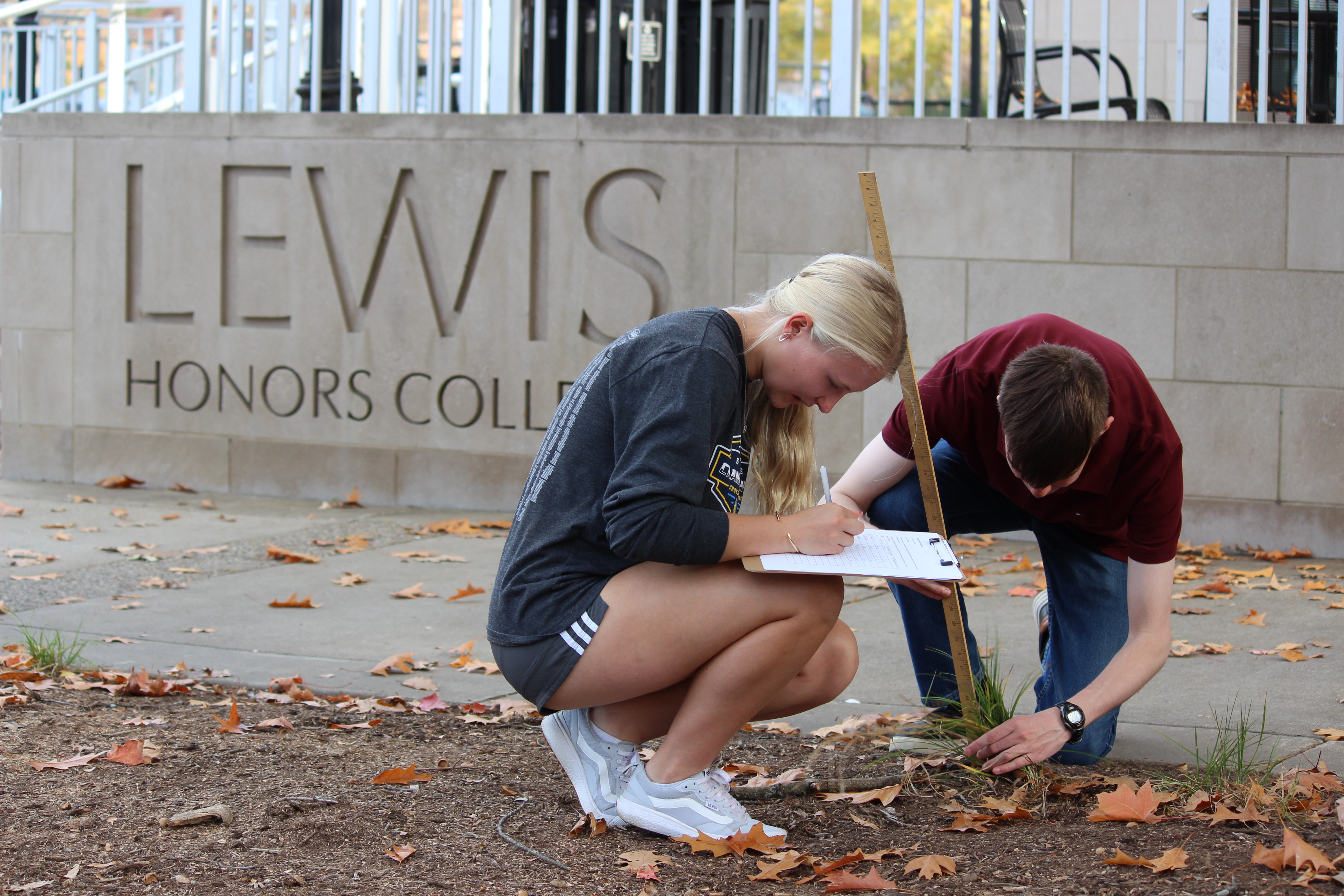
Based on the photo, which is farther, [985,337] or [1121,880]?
[985,337]

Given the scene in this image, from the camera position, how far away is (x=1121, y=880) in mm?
2408

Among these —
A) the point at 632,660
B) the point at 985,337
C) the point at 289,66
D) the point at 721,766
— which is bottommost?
the point at 721,766

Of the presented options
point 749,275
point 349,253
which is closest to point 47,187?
point 349,253

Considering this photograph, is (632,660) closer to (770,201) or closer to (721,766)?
(721,766)

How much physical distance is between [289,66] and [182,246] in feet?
3.89

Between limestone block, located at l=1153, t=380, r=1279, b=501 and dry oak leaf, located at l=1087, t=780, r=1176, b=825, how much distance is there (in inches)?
138

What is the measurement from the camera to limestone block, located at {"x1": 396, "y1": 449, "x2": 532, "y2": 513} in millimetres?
6746

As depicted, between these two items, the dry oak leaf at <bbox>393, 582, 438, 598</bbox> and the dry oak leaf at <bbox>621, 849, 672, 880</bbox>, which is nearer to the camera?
the dry oak leaf at <bbox>621, 849, 672, 880</bbox>

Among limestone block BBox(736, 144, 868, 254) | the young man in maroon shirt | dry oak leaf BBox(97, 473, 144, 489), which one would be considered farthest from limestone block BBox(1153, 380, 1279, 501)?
dry oak leaf BBox(97, 473, 144, 489)

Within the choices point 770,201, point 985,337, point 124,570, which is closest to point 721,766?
point 985,337

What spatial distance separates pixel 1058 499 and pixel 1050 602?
394 millimetres

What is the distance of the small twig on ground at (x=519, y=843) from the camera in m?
2.54

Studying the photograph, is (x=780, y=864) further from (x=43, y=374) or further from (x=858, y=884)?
(x=43, y=374)

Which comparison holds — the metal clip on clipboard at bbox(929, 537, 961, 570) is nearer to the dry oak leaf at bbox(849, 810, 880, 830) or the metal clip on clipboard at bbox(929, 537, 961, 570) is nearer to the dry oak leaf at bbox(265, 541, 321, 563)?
the dry oak leaf at bbox(849, 810, 880, 830)
